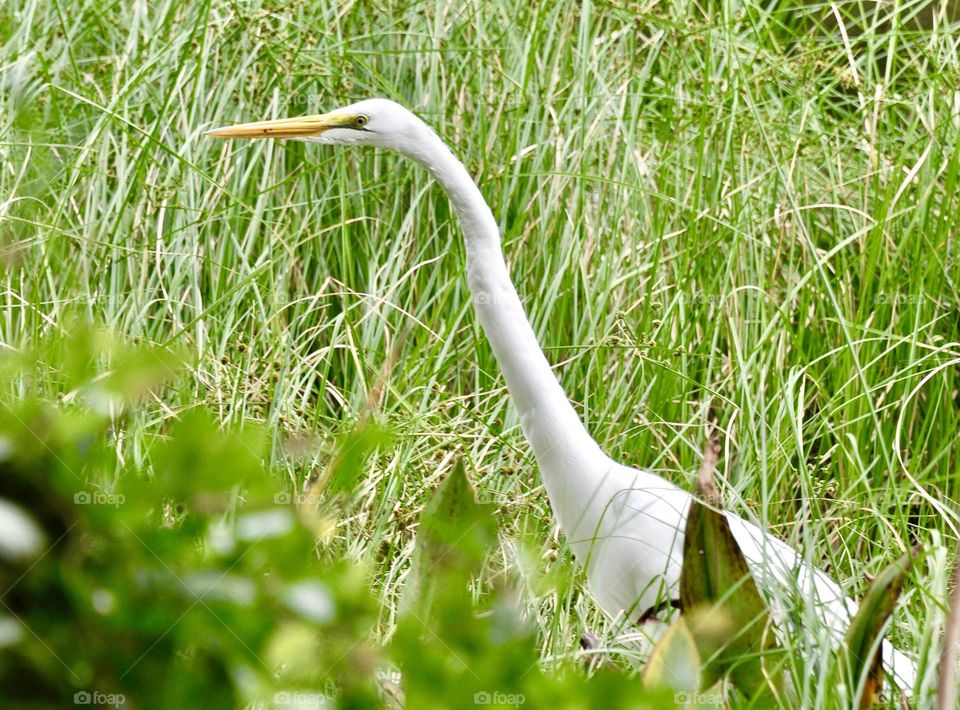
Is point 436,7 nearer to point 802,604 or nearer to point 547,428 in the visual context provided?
point 547,428

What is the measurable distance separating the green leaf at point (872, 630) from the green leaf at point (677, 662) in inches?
9.9

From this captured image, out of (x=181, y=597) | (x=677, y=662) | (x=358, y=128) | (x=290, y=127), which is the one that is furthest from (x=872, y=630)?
(x=290, y=127)

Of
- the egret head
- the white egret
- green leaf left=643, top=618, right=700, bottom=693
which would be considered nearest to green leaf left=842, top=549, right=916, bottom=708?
green leaf left=643, top=618, right=700, bottom=693

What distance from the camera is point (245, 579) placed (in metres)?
0.48

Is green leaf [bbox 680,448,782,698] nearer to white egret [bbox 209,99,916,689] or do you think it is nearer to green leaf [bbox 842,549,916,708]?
green leaf [bbox 842,549,916,708]

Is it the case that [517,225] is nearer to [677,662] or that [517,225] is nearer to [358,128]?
[358,128]

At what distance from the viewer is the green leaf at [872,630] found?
3.65 feet

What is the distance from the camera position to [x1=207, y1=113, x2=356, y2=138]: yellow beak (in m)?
1.74

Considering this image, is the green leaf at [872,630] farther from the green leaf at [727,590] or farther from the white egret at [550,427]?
the white egret at [550,427]

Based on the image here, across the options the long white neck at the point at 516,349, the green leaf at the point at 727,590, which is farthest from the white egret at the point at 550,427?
the green leaf at the point at 727,590

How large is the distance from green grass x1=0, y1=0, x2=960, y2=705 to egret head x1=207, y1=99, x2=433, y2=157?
408 millimetres

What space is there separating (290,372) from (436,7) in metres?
1.03

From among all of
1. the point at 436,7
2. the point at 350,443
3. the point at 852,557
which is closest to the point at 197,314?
the point at 436,7

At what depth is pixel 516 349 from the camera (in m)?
1.73
